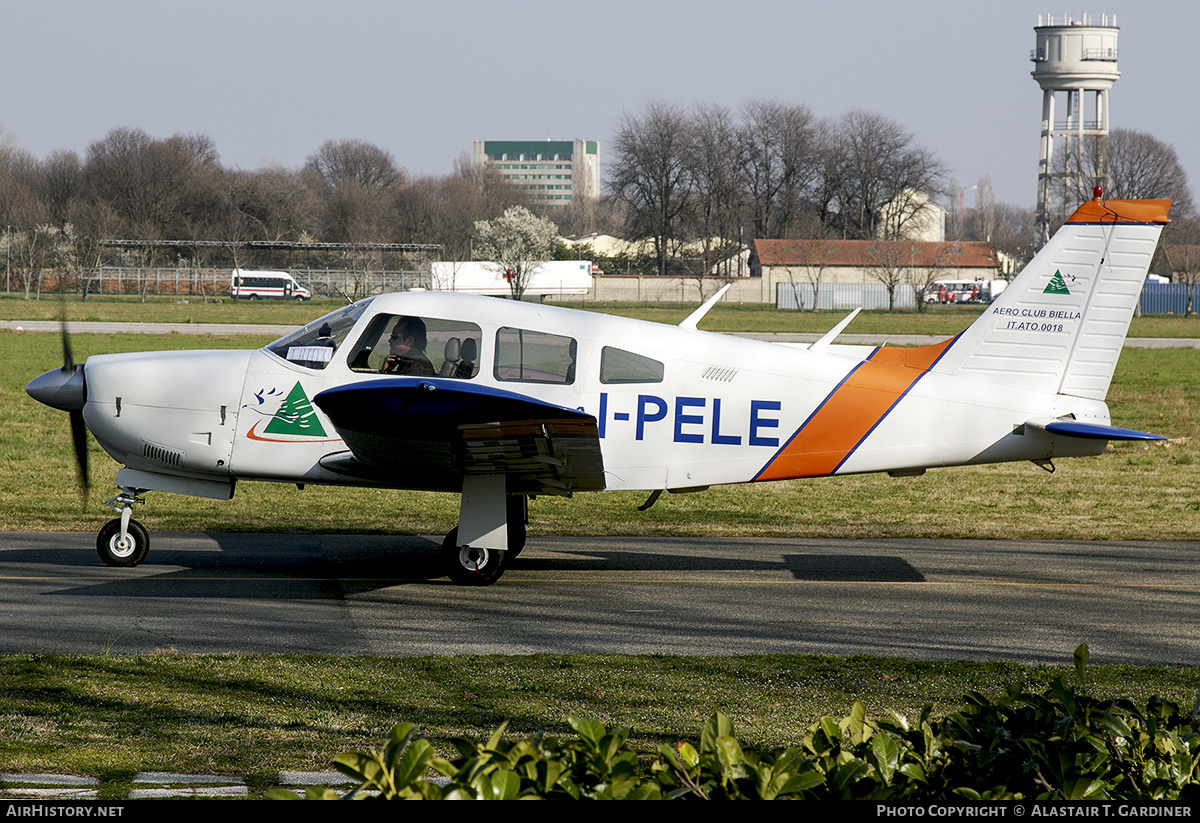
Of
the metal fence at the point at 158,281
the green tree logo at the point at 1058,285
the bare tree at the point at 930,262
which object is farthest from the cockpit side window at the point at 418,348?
the bare tree at the point at 930,262

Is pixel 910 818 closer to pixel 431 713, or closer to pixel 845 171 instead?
pixel 431 713

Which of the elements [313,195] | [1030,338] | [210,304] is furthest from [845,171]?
[1030,338]

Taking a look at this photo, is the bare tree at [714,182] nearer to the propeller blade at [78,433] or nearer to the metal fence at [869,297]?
the metal fence at [869,297]

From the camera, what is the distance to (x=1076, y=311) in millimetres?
9781

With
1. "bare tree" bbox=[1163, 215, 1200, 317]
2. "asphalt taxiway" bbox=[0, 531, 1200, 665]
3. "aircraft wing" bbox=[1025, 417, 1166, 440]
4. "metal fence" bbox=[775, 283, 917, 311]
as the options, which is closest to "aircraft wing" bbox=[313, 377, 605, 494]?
"asphalt taxiway" bbox=[0, 531, 1200, 665]

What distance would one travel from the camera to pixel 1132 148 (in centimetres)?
10269

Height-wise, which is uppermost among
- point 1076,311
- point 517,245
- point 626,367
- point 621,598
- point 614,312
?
point 517,245

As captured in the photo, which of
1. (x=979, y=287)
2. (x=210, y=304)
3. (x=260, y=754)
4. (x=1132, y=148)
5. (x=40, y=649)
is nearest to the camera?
(x=260, y=754)

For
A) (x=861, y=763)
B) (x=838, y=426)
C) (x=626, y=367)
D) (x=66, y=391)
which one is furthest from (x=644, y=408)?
(x=861, y=763)

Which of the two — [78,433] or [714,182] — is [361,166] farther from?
[78,433]

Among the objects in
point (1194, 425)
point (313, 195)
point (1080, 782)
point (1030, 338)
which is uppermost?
point (313, 195)

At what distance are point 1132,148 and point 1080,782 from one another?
11451 centimetres

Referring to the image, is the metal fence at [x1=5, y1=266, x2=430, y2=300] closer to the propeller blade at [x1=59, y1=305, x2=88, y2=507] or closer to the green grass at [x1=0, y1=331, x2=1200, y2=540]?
the green grass at [x1=0, y1=331, x2=1200, y2=540]

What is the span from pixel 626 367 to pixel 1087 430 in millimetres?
3984
